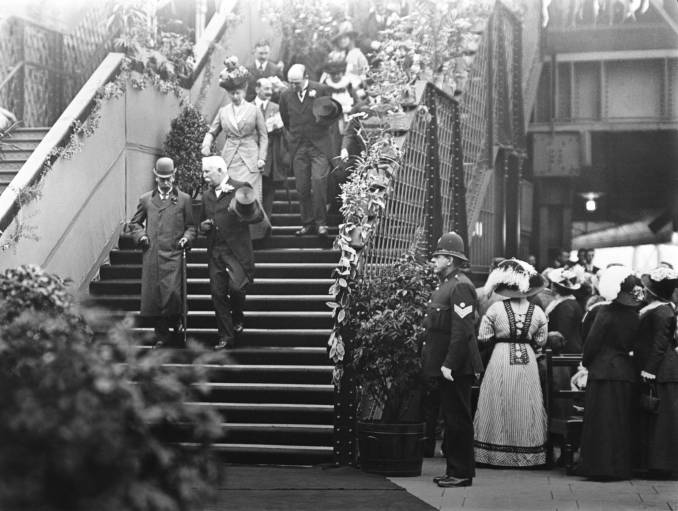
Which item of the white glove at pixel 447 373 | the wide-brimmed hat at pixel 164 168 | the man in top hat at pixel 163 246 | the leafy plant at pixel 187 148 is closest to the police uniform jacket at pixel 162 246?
the man in top hat at pixel 163 246

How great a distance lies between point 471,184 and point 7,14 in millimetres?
6595

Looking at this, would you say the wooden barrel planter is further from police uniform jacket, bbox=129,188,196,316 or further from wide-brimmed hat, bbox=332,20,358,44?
wide-brimmed hat, bbox=332,20,358,44

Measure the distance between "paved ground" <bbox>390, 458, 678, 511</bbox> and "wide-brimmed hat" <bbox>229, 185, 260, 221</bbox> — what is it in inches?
116

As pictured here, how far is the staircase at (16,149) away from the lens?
1385 cm

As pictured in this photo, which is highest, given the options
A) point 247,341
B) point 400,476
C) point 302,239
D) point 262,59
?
point 262,59

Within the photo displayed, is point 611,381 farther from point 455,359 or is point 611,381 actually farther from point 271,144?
point 271,144

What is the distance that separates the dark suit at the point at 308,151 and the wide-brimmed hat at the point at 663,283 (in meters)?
4.18

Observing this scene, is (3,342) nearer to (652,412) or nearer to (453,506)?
(453,506)

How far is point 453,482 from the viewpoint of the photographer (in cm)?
946

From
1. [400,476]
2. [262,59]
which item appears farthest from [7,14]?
[400,476]

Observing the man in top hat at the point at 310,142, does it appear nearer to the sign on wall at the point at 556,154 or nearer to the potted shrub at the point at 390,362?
the potted shrub at the point at 390,362

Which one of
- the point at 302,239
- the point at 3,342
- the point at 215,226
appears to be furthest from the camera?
the point at 302,239

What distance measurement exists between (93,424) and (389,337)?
725 centimetres

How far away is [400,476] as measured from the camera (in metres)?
10.1
